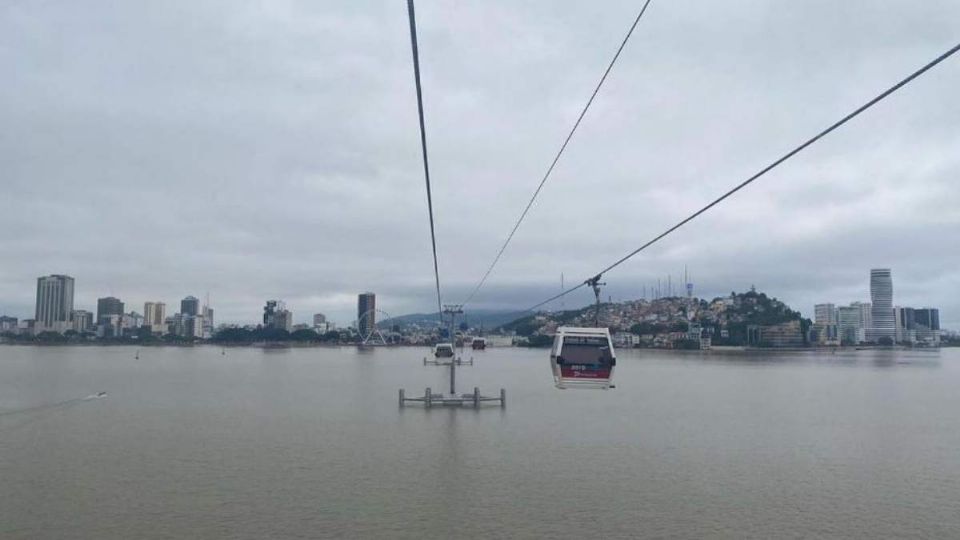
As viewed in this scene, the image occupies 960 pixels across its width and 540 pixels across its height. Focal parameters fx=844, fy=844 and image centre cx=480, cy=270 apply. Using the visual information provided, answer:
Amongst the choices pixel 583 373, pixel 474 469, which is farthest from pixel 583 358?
pixel 474 469

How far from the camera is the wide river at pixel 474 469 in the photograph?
21.4m

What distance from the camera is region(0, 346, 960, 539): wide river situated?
2136cm

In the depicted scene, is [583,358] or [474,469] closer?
[583,358]

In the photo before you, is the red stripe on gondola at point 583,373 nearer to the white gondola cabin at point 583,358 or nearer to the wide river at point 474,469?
the white gondola cabin at point 583,358

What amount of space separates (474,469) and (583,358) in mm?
5610

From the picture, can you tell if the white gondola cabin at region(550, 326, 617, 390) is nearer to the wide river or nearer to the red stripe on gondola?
the red stripe on gondola

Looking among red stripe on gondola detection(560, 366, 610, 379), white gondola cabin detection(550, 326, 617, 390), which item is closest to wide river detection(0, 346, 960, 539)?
white gondola cabin detection(550, 326, 617, 390)

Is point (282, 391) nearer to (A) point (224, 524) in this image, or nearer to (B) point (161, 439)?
(B) point (161, 439)

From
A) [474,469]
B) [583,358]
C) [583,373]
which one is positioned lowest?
[474,469]

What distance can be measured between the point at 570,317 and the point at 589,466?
540 ft

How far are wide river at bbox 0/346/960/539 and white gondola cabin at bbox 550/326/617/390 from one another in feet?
10.3

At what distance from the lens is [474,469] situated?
28.9m

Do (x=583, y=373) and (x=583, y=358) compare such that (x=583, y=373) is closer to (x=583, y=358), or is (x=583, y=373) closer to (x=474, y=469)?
(x=583, y=358)

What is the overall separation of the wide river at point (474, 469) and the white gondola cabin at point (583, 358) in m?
3.15
